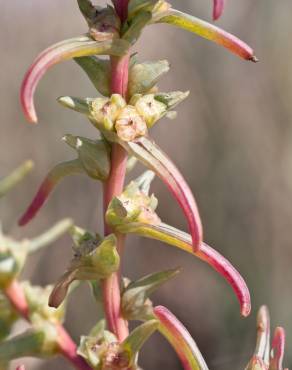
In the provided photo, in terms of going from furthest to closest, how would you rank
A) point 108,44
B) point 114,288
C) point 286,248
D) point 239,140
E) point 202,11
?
point 202,11 → point 239,140 → point 286,248 → point 114,288 → point 108,44

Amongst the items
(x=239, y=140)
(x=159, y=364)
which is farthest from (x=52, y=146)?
(x=159, y=364)

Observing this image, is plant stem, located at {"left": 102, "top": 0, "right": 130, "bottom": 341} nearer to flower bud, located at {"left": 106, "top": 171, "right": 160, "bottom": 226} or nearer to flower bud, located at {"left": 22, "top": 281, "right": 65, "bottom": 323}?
flower bud, located at {"left": 106, "top": 171, "right": 160, "bottom": 226}

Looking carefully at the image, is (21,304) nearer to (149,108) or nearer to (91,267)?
(91,267)

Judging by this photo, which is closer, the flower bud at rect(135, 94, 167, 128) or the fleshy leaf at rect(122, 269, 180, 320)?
the flower bud at rect(135, 94, 167, 128)

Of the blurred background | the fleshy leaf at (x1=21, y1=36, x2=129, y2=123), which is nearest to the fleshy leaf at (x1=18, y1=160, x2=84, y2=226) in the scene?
the fleshy leaf at (x1=21, y1=36, x2=129, y2=123)

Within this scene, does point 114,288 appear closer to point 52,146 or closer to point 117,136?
point 117,136

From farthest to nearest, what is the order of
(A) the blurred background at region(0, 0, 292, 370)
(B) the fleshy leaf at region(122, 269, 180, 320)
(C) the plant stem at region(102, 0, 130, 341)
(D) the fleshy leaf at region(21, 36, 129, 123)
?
(A) the blurred background at region(0, 0, 292, 370), (B) the fleshy leaf at region(122, 269, 180, 320), (C) the plant stem at region(102, 0, 130, 341), (D) the fleshy leaf at region(21, 36, 129, 123)

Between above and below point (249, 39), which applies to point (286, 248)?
below
